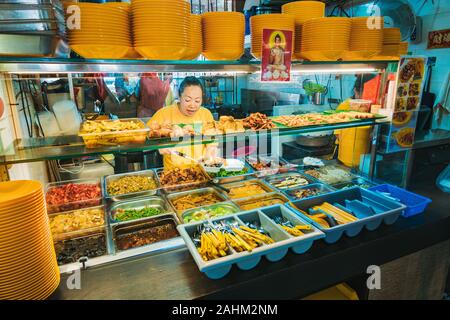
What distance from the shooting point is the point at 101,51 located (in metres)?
1.56

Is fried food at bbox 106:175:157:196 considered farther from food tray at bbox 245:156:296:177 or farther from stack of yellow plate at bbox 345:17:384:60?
stack of yellow plate at bbox 345:17:384:60

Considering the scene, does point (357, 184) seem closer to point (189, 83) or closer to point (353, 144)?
point (353, 144)

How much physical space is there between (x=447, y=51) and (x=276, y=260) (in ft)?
17.0

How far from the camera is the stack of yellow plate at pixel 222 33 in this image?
1831 mm

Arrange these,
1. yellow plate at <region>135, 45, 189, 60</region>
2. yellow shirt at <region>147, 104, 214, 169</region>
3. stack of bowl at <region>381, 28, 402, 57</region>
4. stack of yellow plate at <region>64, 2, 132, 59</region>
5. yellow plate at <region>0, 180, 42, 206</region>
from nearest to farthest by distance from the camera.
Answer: yellow plate at <region>0, 180, 42, 206</region> → stack of yellow plate at <region>64, 2, 132, 59</region> → yellow plate at <region>135, 45, 189, 60</region> → stack of bowl at <region>381, 28, 402, 57</region> → yellow shirt at <region>147, 104, 214, 169</region>

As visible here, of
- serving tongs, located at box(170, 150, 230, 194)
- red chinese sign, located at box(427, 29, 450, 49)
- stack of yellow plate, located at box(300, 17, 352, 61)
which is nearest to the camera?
stack of yellow plate, located at box(300, 17, 352, 61)

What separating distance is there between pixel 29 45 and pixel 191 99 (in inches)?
72.1

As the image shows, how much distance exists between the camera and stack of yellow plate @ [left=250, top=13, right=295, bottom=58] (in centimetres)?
199

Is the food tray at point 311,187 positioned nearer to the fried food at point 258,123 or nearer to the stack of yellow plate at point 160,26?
the fried food at point 258,123

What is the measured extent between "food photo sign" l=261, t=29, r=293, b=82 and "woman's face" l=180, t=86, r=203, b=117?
3.88 feet

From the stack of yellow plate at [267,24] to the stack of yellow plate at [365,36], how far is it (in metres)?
0.52

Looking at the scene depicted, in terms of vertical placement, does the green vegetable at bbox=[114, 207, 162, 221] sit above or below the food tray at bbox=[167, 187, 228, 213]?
below

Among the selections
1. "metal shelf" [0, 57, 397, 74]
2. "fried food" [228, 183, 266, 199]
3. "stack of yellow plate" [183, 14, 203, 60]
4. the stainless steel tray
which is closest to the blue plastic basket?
"fried food" [228, 183, 266, 199]
